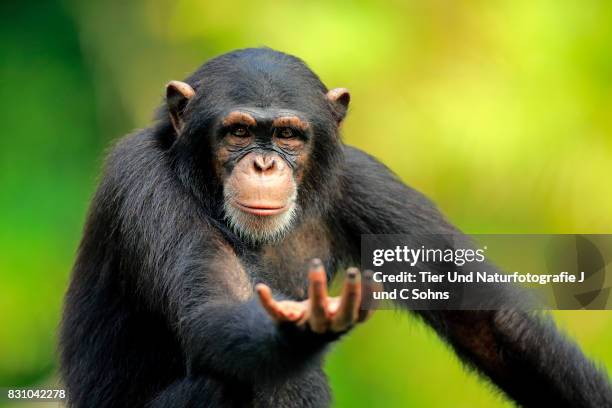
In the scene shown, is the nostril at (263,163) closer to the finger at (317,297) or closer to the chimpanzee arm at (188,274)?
the chimpanzee arm at (188,274)

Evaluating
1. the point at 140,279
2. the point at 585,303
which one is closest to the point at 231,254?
the point at 140,279

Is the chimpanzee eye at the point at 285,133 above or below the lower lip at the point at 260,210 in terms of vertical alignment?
above

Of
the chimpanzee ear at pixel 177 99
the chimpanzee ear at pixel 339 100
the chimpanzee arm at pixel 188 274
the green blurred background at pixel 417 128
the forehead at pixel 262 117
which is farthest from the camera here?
the green blurred background at pixel 417 128

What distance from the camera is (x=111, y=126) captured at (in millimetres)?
6328

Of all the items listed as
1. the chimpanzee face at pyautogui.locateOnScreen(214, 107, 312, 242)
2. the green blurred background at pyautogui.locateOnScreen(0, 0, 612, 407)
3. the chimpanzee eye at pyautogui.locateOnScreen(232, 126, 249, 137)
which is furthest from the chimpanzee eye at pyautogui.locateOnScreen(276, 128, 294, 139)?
the green blurred background at pyautogui.locateOnScreen(0, 0, 612, 407)

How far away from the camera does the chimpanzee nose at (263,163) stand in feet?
12.1

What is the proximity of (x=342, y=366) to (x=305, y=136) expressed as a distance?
2.33 meters

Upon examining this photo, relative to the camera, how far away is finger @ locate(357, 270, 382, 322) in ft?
8.81

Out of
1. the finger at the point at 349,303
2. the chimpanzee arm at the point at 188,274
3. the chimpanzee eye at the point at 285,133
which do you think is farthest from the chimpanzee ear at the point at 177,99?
the finger at the point at 349,303

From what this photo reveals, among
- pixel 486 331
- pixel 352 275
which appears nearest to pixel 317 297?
pixel 352 275

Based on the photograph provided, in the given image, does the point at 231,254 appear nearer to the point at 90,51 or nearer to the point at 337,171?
the point at 337,171

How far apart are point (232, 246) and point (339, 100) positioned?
733 mm

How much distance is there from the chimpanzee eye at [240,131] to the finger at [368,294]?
1230 mm

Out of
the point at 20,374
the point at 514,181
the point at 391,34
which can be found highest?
the point at 391,34
